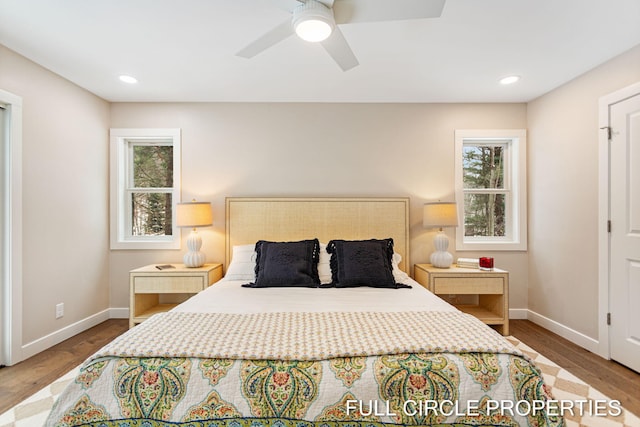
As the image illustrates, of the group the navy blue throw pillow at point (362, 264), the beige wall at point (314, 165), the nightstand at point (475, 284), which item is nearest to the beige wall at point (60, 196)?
the beige wall at point (314, 165)

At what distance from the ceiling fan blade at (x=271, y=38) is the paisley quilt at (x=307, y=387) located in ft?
5.49

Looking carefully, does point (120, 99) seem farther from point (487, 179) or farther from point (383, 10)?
point (487, 179)

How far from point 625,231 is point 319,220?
259 centimetres

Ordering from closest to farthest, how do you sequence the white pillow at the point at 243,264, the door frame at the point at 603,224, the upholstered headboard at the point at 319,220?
the door frame at the point at 603,224
the white pillow at the point at 243,264
the upholstered headboard at the point at 319,220

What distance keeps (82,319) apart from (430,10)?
395 centimetres

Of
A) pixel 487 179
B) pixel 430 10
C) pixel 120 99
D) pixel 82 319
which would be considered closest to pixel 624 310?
pixel 487 179

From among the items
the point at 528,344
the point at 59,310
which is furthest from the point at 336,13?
the point at 59,310

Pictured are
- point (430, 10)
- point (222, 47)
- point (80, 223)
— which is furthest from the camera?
point (80, 223)

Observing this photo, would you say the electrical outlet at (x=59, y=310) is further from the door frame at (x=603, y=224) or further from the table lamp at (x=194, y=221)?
the door frame at (x=603, y=224)

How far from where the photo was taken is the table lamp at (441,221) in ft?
10.7

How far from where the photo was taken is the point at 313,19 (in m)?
1.68

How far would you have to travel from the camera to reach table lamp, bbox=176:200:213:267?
325cm

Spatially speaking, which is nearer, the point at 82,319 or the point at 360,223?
the point at 82,319

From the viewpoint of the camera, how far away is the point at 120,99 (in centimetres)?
356
